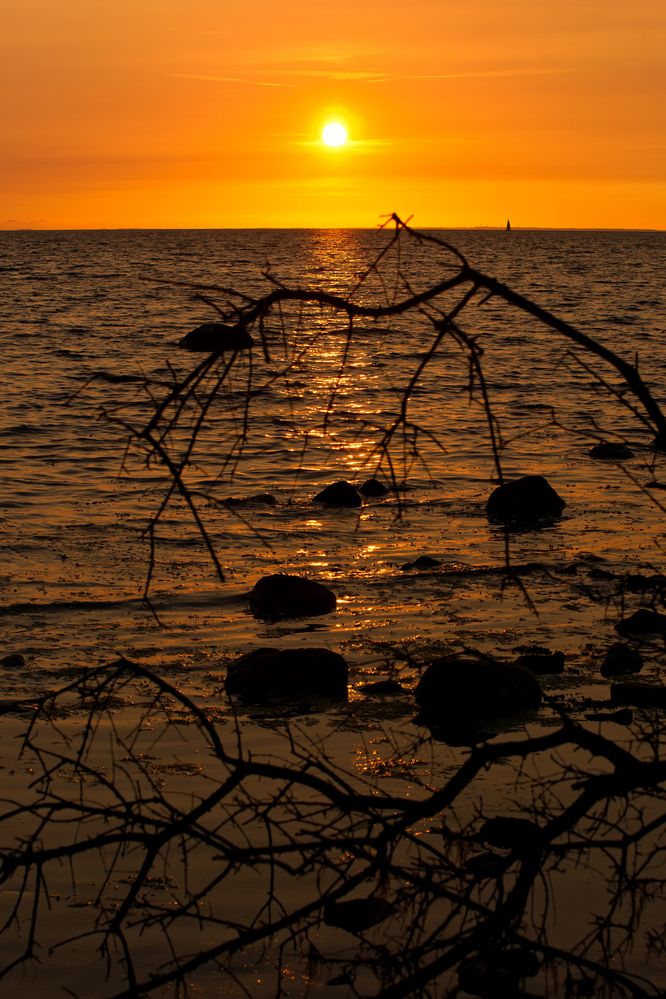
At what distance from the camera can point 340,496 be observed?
14.3 meters

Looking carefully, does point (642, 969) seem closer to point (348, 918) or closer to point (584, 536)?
point (348, 918)

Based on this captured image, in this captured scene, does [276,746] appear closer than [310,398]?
Yes

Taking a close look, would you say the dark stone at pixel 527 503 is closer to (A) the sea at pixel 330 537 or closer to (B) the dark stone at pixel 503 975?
(A) the sea at pixel 330 537

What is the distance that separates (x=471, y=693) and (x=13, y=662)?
3.17 metres

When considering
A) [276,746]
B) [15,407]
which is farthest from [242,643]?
[15,407]

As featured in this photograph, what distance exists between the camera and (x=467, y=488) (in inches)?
610

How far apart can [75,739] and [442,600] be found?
4.12 meters

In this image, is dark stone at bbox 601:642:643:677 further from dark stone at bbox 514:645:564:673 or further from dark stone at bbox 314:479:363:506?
dark stone at bbox 314:479:363:506

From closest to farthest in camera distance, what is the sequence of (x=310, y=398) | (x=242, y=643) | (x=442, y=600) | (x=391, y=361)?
1. (x=242, y=643)
2. (x=442, y=600)
3. (x=310, y=398)
4. (x=391, y=361)

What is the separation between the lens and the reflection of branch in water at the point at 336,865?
3.12 m

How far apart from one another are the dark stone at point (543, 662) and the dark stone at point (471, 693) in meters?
0.70

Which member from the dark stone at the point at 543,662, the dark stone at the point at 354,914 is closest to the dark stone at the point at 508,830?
the dark stone at the point at 354,914

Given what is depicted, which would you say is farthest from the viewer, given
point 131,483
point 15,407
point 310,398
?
point 310,398

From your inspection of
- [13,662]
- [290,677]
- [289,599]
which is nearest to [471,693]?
[290,677]
